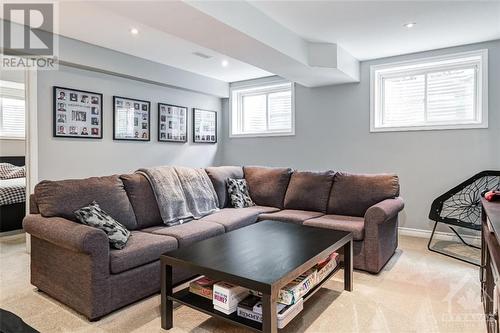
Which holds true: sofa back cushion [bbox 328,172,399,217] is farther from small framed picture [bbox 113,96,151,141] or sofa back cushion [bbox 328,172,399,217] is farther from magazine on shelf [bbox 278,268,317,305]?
small framed picture [bbox 113,96,151,141]

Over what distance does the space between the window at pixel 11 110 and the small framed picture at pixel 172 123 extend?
2.81 m

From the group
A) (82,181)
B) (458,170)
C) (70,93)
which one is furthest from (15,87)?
(458,170)

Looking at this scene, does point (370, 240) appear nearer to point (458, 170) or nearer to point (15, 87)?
point (458, 170)

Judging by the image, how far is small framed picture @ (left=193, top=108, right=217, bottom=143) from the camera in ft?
17.9

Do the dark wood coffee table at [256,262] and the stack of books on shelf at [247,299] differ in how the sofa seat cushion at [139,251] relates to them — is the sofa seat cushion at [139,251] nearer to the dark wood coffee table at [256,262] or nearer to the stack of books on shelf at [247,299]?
the dark wood coffee table at [256,262]

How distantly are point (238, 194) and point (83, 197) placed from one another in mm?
1916

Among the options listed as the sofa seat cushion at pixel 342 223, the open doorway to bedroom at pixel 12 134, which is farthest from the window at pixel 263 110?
the open doorway to bedroom at pixel 12 134

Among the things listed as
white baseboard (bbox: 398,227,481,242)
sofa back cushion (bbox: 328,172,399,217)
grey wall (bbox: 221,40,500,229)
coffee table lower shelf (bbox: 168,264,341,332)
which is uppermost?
grey wall (bbox: 221,40,500,229)

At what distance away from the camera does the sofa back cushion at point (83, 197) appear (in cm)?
243

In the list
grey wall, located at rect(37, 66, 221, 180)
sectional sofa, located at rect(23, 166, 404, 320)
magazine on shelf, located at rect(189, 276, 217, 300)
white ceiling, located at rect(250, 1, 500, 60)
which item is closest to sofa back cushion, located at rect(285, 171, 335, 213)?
sectional sofa, located at rect(23, 166, 404, 320)

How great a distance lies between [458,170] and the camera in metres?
3.91

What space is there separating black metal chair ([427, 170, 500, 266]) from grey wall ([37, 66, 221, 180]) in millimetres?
3661

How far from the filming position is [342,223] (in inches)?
122

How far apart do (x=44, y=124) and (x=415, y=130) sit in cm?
451
